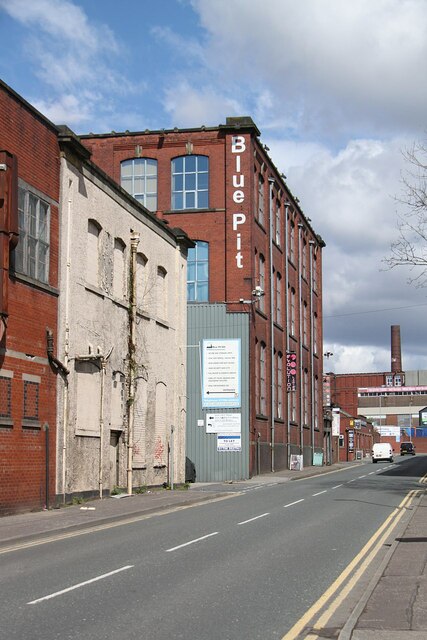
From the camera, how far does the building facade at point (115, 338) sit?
76.8 ft

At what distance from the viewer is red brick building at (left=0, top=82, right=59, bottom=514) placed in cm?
1977

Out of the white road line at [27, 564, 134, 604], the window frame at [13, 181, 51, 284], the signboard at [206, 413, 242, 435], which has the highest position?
the window frame at [13, 181, 51, 284]

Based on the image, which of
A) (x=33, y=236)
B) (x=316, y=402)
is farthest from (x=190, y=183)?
(x=316, y=402)

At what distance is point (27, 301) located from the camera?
69.2 feet

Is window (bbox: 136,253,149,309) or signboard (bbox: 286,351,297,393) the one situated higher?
window (bbox: 136,253,149,309)

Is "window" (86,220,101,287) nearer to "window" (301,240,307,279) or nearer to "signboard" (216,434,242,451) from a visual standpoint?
"signboard" (216,434,242,451)

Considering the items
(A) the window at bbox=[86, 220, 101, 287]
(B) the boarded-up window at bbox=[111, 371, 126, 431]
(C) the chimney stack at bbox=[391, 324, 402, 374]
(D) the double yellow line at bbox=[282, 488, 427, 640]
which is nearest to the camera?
(D) the double yellow line at bbox=[282, 488, 427, 640]

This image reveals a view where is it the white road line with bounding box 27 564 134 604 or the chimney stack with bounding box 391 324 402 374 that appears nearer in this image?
the white road line with bounding box 27 564 134 604

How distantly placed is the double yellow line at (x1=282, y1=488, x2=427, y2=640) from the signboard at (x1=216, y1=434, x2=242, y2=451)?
24883mm

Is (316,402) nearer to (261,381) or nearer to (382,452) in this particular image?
(382,452)

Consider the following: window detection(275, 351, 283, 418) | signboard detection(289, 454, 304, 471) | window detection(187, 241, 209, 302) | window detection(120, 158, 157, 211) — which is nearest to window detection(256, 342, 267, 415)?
window detection(275, 351, 283, 418)

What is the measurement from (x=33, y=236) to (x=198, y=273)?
77.5 ft

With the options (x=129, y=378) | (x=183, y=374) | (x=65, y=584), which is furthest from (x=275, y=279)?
(x=65, y=584)

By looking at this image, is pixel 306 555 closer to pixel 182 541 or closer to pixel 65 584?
pixel 182 541
